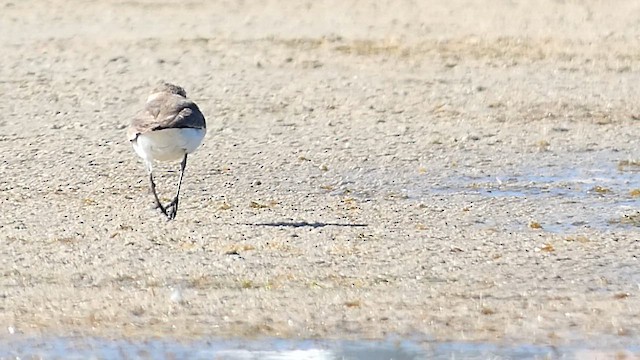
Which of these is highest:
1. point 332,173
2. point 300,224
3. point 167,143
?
point 167,143

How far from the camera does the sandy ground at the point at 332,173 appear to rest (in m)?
7.80

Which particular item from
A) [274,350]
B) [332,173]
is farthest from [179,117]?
[274,350]

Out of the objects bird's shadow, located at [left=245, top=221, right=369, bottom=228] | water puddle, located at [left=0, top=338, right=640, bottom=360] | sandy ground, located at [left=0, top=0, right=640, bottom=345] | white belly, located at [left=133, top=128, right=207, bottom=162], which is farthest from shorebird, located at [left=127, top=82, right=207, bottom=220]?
water puddle, located at [left=0, top=338, right=640, bottom=360]

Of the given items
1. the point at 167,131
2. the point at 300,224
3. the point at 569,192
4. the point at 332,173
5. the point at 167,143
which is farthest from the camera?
the point at 332,173

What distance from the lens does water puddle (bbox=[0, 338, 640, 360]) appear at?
694cm

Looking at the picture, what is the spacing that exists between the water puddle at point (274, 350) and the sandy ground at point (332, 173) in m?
0.14

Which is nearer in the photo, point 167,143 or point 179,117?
point 179,117

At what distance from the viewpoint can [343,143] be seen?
13.0 meters

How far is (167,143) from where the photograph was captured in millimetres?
10141

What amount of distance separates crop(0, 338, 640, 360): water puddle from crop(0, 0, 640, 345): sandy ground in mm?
144

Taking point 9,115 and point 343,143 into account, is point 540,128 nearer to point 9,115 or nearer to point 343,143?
point 343,143

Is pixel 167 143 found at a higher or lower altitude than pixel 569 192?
higher

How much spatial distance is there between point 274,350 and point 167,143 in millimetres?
3346

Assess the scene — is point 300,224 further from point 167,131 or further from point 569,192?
point 569,192
